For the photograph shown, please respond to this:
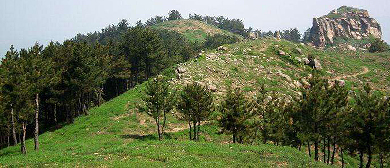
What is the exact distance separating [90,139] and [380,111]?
3818cm

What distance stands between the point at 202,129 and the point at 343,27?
507ft

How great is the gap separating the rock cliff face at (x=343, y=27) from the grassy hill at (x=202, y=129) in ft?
221

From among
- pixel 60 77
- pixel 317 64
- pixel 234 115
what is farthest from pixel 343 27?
pixel 60 77

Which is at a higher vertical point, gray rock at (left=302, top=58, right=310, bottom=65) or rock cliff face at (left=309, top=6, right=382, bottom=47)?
rock cliff face at (left=309, top=6, right=382, bottom=47)

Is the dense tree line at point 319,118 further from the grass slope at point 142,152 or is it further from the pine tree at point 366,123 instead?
Answer: the grass slope at point 142,152

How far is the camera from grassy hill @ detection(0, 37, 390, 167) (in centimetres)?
2430

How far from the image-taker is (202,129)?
155 ft

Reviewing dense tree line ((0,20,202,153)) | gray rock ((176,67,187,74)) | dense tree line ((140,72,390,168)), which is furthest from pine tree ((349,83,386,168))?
dense tree line ((0,20,202,153))

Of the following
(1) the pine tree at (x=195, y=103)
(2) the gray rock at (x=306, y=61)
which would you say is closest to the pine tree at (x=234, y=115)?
(1) the pine tree at (x=195, y=103)

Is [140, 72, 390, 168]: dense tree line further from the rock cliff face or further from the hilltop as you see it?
the rock cliff face

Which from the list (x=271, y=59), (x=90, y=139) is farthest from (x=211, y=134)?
(x=271, y=59)

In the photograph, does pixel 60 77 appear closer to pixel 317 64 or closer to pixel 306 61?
pixel 306 61

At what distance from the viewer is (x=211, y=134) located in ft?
151

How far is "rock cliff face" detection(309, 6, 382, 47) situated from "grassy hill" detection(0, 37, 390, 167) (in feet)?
221
